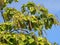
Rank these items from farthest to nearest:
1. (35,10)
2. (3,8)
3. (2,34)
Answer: (3,8) → (35,10) → (2,34)

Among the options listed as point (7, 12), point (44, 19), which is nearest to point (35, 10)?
point (44, 19)

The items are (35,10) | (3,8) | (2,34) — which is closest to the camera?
(2,34)

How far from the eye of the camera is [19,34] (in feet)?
32.9

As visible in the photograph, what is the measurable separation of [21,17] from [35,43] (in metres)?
1.08

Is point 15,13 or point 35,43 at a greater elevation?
point 15,13

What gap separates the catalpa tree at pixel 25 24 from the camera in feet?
32.4

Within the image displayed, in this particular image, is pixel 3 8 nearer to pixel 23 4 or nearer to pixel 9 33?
pixel 23 4

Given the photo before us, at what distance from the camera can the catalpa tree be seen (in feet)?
32.4

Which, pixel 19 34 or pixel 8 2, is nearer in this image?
pixel 19 34

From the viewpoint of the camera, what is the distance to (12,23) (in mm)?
9969

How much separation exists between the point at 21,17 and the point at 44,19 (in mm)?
1071

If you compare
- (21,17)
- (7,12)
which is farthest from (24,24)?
(7,12)

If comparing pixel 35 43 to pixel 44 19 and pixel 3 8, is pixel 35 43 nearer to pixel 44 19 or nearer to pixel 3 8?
pixel 44 19

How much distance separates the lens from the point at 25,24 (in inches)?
404
